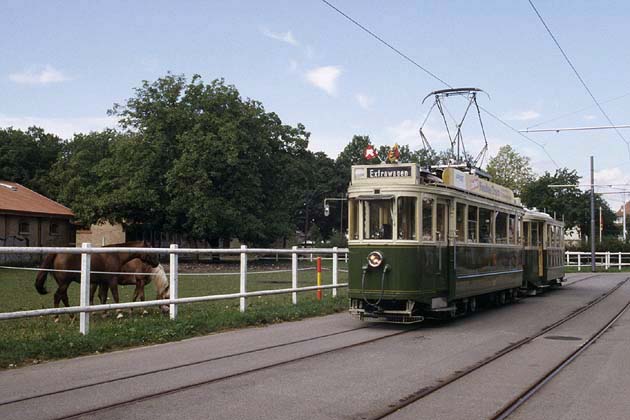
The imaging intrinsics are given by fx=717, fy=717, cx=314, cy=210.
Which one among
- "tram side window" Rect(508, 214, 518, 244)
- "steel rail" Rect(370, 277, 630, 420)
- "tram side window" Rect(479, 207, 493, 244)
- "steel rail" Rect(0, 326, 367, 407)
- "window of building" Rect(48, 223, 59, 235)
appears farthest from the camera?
"window of building" Rect(48, 223, 59, 235)

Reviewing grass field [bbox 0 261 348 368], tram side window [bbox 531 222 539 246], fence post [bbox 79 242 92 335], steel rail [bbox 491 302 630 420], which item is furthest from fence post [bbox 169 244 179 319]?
tram side window [bbox 531 222 539 246]

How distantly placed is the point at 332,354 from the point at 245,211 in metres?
37.5

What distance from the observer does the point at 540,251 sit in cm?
2461

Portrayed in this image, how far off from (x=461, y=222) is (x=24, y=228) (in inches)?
1478

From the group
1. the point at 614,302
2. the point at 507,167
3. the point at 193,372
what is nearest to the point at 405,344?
the point at 193,372

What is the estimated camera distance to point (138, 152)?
46719mm

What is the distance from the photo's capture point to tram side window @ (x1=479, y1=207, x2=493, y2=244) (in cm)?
1684

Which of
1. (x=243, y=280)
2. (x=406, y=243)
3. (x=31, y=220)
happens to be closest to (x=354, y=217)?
(x=406, y=243)

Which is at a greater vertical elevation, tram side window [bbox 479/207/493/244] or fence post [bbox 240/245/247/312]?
tram side window [bbox 479/207/493/244]

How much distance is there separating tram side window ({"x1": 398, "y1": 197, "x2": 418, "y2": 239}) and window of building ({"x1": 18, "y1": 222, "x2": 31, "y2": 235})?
122 feet

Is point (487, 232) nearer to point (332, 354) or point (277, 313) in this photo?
point (277, 313)

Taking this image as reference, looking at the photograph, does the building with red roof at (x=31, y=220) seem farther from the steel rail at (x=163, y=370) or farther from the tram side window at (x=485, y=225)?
the steel rail at (x=163, y=370)

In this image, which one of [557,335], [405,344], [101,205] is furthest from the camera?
[101,205]

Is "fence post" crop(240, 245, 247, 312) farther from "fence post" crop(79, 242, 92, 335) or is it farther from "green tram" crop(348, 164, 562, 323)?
"fence post" crop(79, 242, 92, 335)
